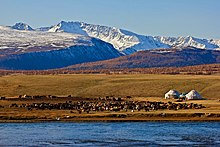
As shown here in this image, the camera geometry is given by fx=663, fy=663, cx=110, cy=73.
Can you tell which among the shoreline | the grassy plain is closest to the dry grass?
the grassy plain

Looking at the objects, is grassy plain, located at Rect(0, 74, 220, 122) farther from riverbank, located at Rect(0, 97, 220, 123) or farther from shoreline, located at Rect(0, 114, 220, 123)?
shoreline, located at Rect(0, 114, 220, 123)

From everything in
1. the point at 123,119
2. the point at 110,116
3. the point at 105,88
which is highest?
the point at 105,88

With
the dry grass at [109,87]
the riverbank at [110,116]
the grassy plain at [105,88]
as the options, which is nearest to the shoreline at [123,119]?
the riverbank at [110,116]

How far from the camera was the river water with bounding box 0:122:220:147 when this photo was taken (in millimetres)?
53406

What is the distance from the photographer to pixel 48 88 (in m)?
126

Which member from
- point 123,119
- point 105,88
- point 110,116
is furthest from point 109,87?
point 123,119

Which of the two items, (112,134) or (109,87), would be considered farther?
(109,87)

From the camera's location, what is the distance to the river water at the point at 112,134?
5341 centimetres

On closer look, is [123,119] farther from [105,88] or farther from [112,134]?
[105,88]

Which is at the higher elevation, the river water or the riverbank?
the riverbank

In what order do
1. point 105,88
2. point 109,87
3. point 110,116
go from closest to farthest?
point 110,116, point 105,88, point 109,87

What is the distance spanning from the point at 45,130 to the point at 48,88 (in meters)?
63.3

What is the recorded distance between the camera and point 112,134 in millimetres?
59562

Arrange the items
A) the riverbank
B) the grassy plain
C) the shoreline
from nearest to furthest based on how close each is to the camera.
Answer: the shoreline → the riverbank → the grassy plain
